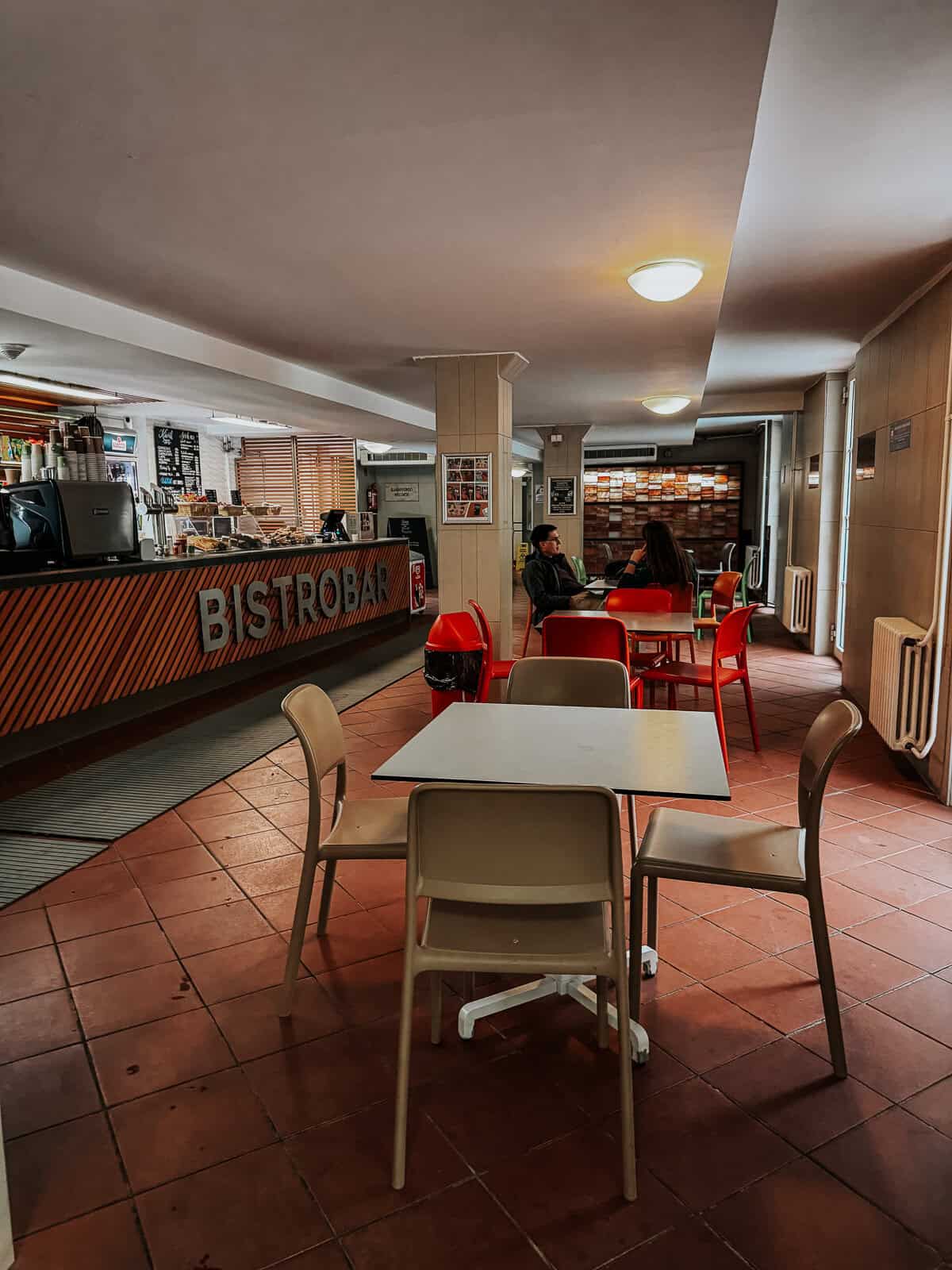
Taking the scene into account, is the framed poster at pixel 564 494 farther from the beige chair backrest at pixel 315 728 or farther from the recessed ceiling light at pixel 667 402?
the beige chair backrest at pixel 315 728

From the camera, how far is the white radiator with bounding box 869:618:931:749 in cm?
441

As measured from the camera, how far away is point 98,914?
3092mm

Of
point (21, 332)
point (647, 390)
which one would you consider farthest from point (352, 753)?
point (647, 390)

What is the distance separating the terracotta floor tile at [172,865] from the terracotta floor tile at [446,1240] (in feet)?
6.48

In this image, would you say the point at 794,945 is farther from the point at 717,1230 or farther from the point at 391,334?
the point at 391,334

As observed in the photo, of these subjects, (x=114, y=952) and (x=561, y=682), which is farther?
(x=561, y=682)

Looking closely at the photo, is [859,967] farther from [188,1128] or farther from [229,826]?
[229,826]

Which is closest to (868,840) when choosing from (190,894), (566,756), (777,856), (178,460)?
(777,856)

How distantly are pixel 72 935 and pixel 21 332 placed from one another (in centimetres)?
377

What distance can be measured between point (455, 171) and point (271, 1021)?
287cm

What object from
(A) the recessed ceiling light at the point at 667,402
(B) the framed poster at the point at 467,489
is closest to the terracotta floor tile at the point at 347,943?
(B) the framed poster at the point at 467,489

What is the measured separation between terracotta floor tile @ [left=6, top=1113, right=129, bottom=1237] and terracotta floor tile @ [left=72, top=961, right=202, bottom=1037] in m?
0.40

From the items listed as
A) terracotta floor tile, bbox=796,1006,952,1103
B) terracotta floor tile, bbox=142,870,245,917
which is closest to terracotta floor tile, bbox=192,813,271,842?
terracotta floor tile, bbox=142,870,245,917

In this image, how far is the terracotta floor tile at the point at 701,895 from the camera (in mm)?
3117
